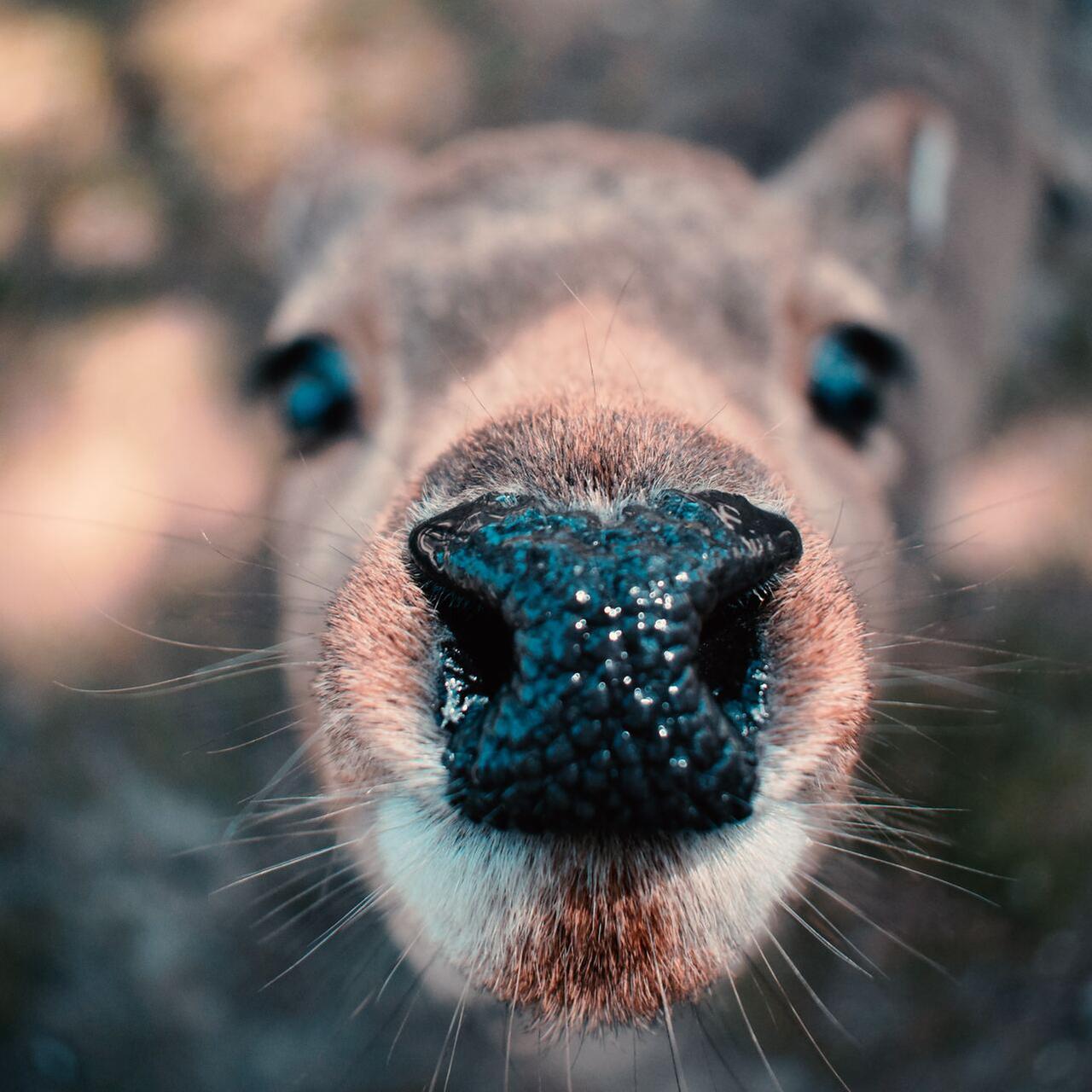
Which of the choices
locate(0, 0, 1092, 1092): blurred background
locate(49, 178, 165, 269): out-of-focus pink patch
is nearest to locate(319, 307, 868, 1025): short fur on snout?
locate(0, 0, 1092, 1092): blurred background

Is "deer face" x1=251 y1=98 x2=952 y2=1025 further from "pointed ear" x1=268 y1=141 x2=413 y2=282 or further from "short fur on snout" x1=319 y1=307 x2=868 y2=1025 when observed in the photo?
"pointed ear" x1=268 y1=141 x2=413 y2=282

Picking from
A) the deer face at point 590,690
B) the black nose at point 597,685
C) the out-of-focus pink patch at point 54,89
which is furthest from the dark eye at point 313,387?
the out-of-focus pink patch at point 54,89

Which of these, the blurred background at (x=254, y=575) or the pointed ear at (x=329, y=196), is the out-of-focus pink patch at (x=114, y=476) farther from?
the pointed ear at (x=329, y=196)

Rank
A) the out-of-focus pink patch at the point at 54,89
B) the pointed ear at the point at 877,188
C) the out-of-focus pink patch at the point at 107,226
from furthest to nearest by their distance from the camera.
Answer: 1. the out-of-focus pink patch at the point at 54,89
2. the out-of-focus pink patch at the point at 107,226
3. the pointed ear at the point at 877,188

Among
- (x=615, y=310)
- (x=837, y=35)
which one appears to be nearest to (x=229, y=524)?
(x=615, y=310)

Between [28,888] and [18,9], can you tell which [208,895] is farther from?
[18,9]

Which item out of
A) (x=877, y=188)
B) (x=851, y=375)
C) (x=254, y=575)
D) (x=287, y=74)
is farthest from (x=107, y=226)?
(x=851, y=375)

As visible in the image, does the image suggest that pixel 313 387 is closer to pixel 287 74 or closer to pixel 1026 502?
pixel 1026 502
